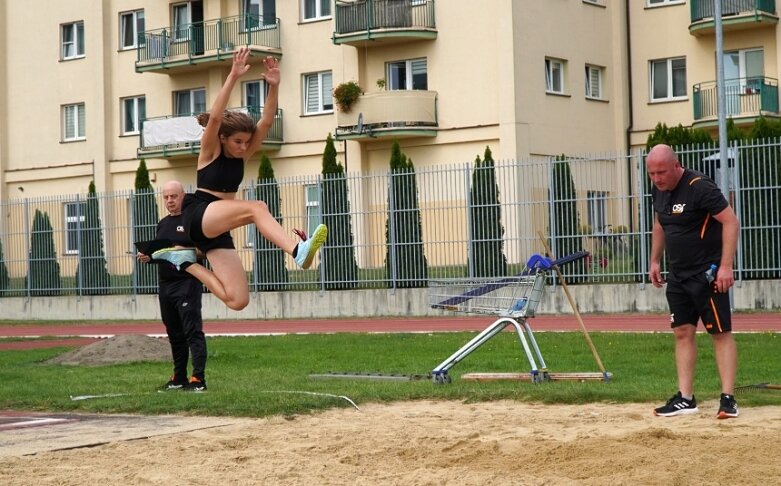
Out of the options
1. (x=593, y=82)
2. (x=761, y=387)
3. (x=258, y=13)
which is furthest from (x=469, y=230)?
(x=258, y=13)

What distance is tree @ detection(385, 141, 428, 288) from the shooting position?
28.0m

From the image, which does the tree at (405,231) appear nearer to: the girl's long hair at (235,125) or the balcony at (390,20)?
the balcony at (390,20)

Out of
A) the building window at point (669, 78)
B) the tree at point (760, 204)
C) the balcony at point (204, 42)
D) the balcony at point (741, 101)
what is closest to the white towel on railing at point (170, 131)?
the balcony at point (204, 42)

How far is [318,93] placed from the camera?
141 ft

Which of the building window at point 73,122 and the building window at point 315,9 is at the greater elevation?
the building window at point 315,9

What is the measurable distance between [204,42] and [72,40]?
684 centimetres

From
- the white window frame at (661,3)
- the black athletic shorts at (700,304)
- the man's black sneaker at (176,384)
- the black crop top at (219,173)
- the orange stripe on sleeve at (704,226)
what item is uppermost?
the white window frame at (661,3)

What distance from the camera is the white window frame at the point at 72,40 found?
48250 mm

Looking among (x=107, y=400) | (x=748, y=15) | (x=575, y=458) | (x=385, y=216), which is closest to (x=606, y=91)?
(x=748, y=15)

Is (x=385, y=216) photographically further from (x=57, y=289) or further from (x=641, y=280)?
(x=57, y=289)

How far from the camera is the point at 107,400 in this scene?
1226 cm

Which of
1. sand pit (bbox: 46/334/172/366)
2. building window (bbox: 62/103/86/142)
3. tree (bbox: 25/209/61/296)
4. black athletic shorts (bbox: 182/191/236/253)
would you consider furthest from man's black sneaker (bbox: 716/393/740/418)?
building window (bbox: 62/103/86/142)

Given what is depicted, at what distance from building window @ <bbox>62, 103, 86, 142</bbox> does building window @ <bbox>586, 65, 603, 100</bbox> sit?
19.1 m

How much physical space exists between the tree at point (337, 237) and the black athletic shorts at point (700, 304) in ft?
59.8
